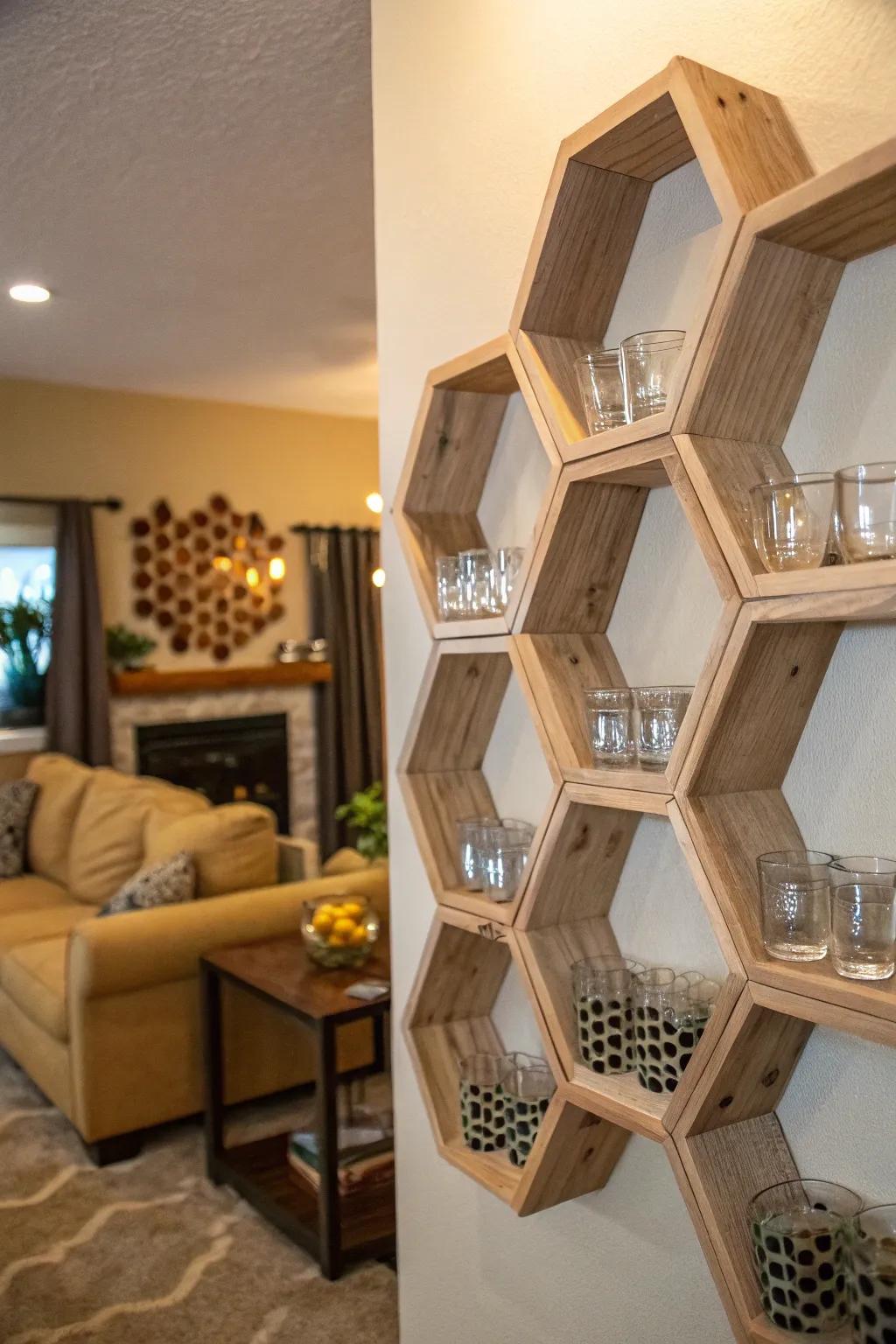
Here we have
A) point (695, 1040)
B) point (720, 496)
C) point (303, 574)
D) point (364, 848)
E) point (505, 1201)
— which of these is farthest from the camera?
point (303, 574)

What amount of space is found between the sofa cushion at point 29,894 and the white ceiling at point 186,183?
237 cm

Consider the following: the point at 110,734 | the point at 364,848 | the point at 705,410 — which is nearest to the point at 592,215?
the point at 705,410

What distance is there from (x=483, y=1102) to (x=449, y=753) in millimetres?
559

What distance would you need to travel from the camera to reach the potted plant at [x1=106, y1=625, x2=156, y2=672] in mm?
5918

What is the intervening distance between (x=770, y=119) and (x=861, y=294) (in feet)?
0.78

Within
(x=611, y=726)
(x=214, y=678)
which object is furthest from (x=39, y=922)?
(x=611, y=726)

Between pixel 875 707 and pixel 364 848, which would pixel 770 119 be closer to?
pixel 875 707

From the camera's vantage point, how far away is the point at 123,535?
602 cm

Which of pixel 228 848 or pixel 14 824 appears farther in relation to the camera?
pixel 14 824

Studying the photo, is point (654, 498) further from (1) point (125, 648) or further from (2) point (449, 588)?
(1) point (125, 648)

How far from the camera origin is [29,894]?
179 inches

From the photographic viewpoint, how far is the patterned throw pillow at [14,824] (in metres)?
4.92

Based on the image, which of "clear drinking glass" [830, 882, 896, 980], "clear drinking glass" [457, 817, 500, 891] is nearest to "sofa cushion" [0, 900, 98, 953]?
"clear drinking glass" [457, 817, 500, 891]

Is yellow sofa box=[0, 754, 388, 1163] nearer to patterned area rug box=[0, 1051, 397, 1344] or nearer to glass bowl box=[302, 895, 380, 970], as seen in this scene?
patterned area rug box=[0, 1051, 397, 1344]
